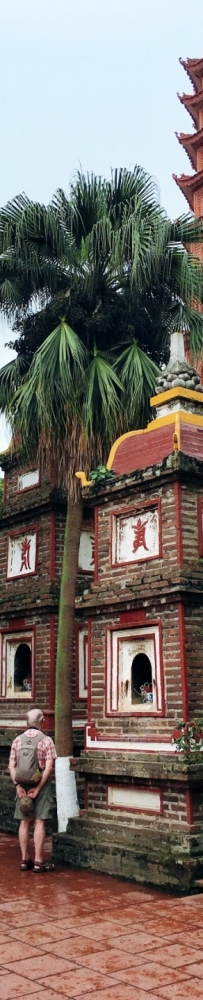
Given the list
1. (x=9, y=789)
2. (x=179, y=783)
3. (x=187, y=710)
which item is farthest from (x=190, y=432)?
(x=9, y=789)

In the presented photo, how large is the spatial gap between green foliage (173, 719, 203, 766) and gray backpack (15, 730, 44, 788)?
4.63ft

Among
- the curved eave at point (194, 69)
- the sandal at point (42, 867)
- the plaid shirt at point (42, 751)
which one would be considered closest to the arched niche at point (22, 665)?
the plaid shirt at point (42, 751)

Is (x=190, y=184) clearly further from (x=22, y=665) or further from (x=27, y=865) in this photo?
(x=27, y=865)

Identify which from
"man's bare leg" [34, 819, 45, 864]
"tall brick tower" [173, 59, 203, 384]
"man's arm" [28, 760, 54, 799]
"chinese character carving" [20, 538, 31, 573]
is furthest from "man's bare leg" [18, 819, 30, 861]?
"tall brick tower" [173, 59, 203, 384]

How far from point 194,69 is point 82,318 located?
14.5 meters

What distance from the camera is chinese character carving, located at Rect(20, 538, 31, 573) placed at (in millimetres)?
12751

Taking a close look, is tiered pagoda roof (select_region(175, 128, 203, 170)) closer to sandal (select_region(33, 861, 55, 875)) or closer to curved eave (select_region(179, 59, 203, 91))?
curved eave (select_region(179, 59, 203, 91))

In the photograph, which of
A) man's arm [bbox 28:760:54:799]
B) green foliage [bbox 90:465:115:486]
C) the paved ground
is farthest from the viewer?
green foliage [bbox 90:465:115:486]

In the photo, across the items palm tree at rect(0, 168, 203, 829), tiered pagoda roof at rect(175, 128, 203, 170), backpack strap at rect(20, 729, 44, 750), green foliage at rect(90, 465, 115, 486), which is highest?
tiered pagoda roof at rect(175, 128, 203, 170)

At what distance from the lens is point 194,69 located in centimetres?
2242

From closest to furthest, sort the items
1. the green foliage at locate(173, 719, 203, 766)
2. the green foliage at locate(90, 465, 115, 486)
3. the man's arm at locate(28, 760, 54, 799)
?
the green foliage at locate(173, 719, 203, 766) → the man's arm at locate(28, 760, 54, 799) → the green foliage at locate(90, 465, 115, 486)

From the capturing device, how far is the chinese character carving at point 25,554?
12.8 m

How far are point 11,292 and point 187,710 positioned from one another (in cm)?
568

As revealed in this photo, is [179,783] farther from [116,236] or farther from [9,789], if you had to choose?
[116,236]
